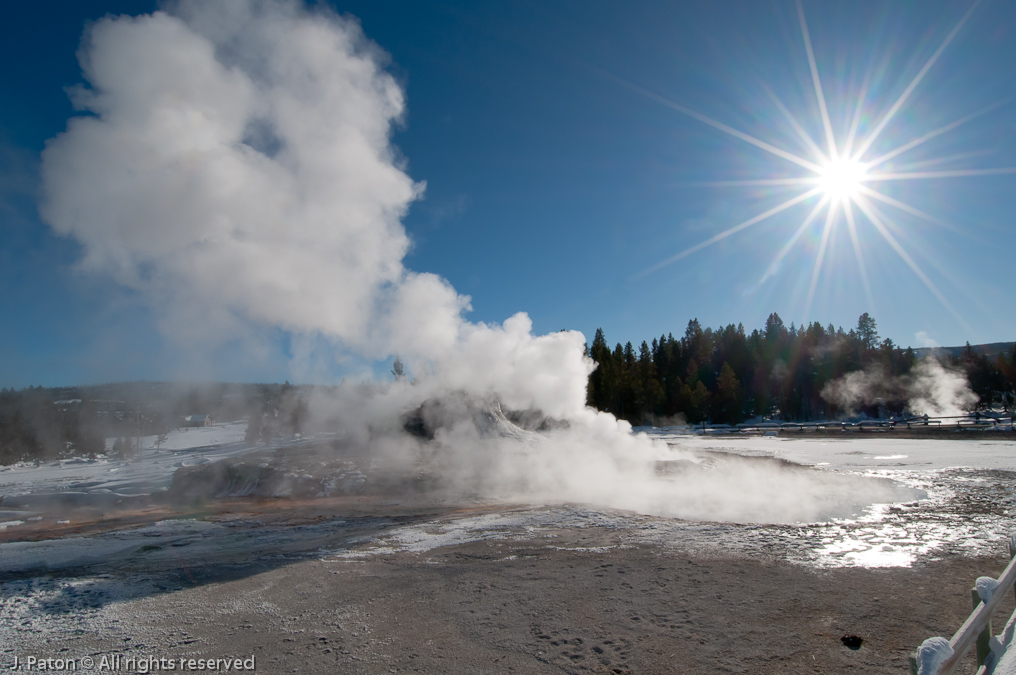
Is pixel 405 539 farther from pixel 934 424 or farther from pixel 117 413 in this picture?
pixel 934 424

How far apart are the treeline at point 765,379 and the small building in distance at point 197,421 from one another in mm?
42815

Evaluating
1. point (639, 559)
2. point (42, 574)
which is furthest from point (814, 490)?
point (42, 574)

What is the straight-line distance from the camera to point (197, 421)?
23125 millimetres

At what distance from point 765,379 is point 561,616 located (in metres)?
64.0

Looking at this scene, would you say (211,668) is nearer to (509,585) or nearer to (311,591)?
(311,591)

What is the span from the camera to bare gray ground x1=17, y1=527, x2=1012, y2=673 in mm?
4242

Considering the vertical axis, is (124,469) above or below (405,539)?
above

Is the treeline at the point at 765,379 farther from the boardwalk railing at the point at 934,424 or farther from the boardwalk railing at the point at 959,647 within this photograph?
the boardwalk railing at the point at 959,647

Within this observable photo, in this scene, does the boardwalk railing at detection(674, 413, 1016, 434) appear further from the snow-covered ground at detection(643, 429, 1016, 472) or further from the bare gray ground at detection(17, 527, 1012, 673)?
the bare gray ground at detection(17, 527, 1012, 673)

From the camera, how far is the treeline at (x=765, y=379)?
5191 cm

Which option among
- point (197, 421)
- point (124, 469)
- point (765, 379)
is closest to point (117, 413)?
point (197, 421)

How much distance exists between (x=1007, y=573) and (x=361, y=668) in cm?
505

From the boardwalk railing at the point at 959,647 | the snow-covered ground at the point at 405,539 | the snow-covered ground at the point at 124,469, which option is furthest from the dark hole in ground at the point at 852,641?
the snow-covered ground at the point at 124,469

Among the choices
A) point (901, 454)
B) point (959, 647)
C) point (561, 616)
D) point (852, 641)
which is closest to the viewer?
point (959, 647)
